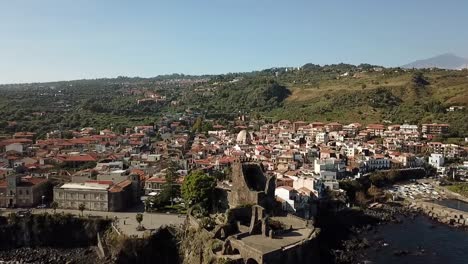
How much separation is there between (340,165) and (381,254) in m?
26.9

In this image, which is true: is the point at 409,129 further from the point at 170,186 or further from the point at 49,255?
the point at 49,255

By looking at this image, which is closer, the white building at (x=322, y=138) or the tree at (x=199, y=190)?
the tree at (x=199, y=190)

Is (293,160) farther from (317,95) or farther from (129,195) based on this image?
(317,95)

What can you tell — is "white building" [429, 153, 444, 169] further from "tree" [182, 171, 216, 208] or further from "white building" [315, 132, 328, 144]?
"tree" [182, 171, 216, 208]

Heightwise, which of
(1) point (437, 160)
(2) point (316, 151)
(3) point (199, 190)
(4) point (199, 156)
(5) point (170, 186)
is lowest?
(1) point (437, 160)

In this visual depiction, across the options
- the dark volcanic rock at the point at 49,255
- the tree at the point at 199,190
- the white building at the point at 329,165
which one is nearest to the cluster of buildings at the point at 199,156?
the white building at the point at 329,165

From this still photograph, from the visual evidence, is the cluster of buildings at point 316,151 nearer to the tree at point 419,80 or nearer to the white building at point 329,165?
the white building at point 329,165

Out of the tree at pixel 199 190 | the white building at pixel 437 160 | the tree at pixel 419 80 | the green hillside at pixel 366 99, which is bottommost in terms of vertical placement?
the white building at pixel 437 160

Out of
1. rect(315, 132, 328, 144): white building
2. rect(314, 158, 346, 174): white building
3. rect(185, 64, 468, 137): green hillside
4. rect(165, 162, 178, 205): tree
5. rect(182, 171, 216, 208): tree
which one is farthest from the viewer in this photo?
rect(185, 64, 468, 137): green hillside

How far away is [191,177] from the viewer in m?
50.0

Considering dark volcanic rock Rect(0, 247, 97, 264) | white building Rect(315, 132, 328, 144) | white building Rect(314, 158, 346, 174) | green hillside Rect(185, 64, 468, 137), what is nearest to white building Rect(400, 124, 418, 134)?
green hillside Rect(185, 64, 468, 137)

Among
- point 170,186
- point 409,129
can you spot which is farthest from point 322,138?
point 170,186

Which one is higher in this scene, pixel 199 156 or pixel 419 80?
pixel 419 80

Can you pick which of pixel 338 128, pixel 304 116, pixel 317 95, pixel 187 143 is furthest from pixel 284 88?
pixel 187 143
